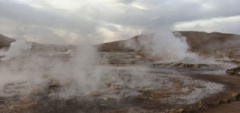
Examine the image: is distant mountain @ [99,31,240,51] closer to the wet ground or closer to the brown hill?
the brown hill

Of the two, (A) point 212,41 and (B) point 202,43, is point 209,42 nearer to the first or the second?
(A) point 212,41

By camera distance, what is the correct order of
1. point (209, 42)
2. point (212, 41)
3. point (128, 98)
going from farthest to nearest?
point (212, 41) < point (209, 42) < point (128, 98)

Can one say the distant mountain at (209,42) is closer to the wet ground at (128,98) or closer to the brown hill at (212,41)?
the brown hill at (212,41)

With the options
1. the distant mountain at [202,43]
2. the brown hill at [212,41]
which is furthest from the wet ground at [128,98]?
the brown hill at [212,41]

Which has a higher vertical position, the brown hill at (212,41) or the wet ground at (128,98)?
the brown hill at (212,41)

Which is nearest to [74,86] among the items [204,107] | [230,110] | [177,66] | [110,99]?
[110,99]

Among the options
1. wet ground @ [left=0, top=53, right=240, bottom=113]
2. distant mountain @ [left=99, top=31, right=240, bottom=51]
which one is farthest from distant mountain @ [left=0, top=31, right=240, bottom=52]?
A: wet ground @ [left=0, top=53, right=240, bottom=113]

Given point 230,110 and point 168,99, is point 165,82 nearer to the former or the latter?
point 168,99

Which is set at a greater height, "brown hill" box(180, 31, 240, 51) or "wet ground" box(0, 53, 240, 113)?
"brown hill" box(180, 31, 240, 51)

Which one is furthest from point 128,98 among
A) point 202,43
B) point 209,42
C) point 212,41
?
point 212,41

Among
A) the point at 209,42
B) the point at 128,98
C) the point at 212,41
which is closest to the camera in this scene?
the point at 128,98

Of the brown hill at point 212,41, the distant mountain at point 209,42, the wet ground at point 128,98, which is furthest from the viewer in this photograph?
the brown hill at point 212,41

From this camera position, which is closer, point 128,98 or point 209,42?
point 128,98

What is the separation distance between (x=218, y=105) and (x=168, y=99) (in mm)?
2719
